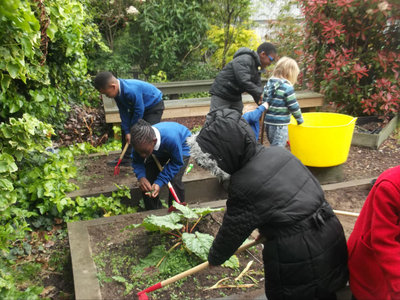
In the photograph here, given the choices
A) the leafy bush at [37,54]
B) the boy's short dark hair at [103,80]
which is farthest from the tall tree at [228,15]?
the boy's short dark hair at [103,80]

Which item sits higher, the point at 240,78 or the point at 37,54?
the point at 37,54

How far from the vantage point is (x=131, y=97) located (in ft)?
14.2

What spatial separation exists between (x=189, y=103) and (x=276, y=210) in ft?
15.7

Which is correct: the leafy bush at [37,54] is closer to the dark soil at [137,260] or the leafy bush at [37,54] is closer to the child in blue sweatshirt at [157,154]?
the child in blue sweatshirt at [157,154]

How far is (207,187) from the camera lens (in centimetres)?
466

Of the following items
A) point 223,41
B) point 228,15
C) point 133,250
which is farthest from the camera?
point 223,41

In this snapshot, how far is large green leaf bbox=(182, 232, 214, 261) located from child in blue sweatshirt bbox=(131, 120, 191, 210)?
29.4 inches

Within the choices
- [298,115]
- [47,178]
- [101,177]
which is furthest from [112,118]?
[298,115]

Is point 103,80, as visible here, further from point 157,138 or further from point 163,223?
point 163,223

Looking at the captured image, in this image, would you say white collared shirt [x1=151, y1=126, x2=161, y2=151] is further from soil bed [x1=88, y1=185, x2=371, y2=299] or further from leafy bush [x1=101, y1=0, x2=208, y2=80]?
leafy bush [x1=101, y1=0, x2=208, y2=80]

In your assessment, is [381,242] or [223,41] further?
[223,41]

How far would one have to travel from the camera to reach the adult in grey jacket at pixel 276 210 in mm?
1849

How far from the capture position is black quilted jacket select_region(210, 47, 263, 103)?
4.63 metres

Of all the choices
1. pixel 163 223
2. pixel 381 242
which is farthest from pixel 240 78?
pixel 381 242
